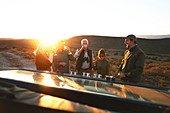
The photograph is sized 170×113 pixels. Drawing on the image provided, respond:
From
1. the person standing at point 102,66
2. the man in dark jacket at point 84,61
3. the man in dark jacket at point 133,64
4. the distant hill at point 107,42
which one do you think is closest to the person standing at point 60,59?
the man in dark jacket at point 84,61

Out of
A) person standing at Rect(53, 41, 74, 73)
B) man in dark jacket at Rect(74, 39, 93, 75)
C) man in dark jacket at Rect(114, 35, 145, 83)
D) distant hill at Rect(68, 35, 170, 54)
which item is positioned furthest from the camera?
distant hill at Rect(68, 35, 170, 54)

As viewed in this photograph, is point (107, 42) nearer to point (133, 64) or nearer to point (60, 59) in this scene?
point (60, 59)

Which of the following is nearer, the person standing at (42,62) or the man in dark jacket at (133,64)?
the man in dark jacket at (133,64)

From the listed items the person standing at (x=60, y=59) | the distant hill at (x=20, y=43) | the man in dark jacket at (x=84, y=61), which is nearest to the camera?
the person standing at (x=60, y=59)

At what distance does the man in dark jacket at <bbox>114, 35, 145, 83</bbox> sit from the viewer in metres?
3.56

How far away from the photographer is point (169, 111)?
1.19 metres

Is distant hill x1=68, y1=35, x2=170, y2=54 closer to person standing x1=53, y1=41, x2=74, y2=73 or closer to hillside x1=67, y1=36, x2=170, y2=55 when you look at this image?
hillside x1=67, y1=36, x2=170, y2=55

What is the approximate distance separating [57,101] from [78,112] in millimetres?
281

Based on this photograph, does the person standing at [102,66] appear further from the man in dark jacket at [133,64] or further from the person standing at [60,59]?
the man in dark jacket at [133,64]

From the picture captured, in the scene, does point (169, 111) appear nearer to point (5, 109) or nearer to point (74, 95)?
point (74, 95)

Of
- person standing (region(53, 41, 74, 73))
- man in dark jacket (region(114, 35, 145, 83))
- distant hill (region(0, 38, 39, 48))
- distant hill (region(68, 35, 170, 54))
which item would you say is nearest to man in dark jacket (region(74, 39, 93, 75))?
person standing (region(53, 41, 74, 73))

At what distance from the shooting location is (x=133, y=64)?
369 centimetres

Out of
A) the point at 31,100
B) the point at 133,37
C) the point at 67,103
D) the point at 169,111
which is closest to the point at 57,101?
the point at 67,103

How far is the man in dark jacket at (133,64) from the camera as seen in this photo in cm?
356
